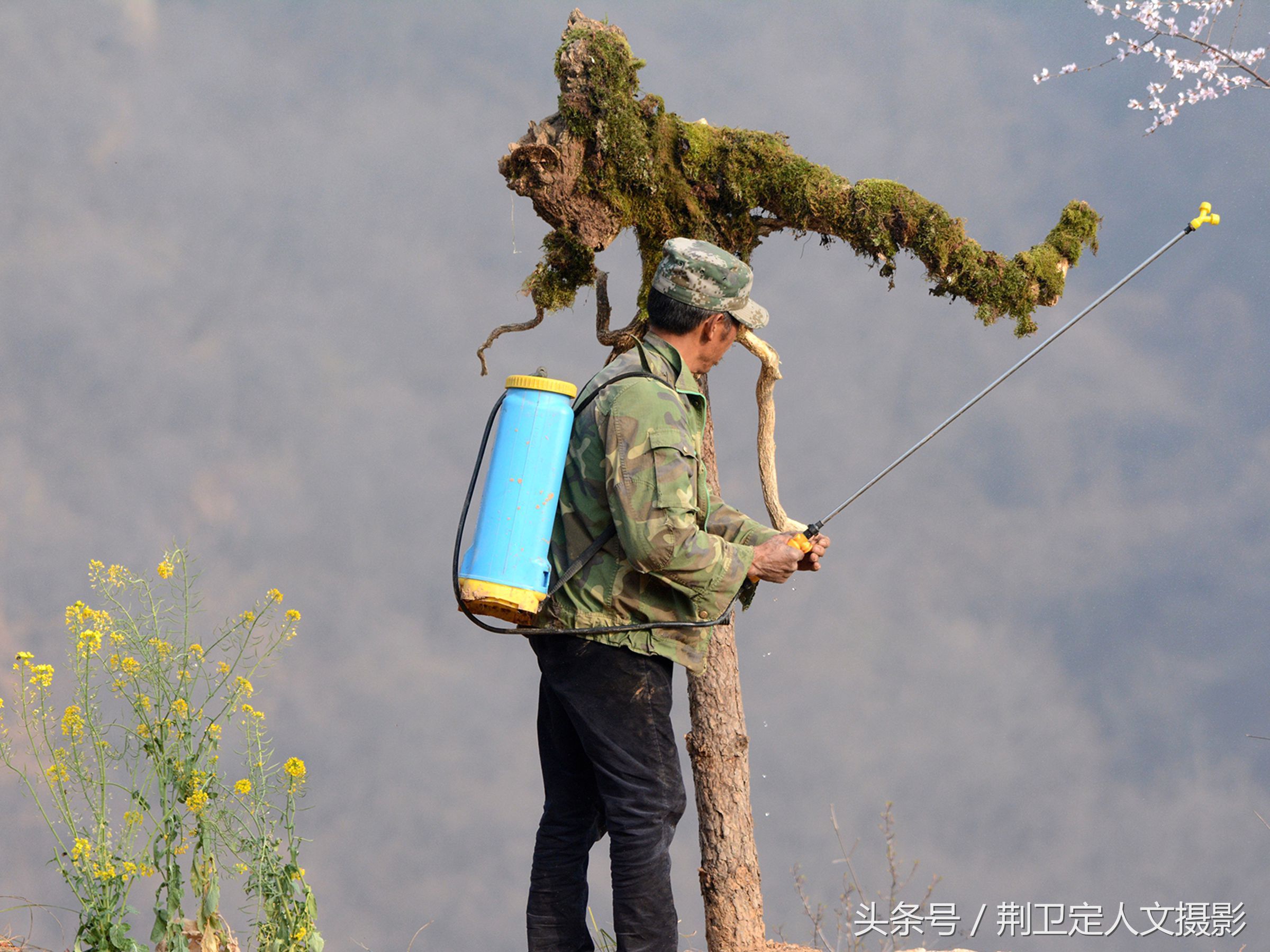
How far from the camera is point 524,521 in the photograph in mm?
4258

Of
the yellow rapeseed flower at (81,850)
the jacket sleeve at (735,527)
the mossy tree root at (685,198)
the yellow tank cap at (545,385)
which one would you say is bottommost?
the yellow rapeseed flower at (81,850)

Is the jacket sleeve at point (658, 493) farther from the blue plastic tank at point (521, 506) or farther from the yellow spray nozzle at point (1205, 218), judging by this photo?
the yellow spray nozzle at point (1205, 218)

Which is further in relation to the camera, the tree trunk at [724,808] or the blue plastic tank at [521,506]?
the tree trunk at [724,808]

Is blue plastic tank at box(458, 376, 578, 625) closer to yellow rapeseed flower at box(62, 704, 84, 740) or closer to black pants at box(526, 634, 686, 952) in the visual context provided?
black pants at box(526, 634, 686, 952)

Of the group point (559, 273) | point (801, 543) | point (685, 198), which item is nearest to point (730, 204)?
point (685, 198)

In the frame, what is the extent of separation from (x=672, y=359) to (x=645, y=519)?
2.50 ft

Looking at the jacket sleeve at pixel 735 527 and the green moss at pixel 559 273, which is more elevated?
the green moss at pixel 559 273

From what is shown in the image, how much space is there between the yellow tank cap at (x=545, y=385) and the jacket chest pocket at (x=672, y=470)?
416 mm

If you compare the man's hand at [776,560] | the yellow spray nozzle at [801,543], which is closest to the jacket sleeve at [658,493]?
the man's hand at [776,560]

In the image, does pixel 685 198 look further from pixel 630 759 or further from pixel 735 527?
pixel 630 759

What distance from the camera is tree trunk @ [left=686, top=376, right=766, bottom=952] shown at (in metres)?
6.05

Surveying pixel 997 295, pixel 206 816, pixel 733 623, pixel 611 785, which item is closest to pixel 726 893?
pixel 733 623

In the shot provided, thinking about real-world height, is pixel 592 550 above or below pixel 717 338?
below

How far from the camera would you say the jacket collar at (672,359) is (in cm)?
442
